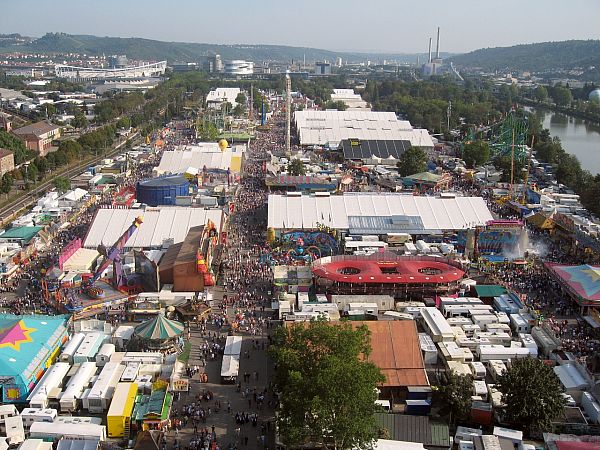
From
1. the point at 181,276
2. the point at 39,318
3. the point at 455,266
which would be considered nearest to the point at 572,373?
the point at 455,266

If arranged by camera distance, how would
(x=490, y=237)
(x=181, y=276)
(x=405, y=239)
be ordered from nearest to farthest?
(x=181, y=276), (x=490, y=237), (x=405, y=239)

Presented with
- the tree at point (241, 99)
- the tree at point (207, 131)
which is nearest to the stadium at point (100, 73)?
the tree at point (241, 99)

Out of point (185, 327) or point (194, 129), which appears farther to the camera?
point (194, 129)

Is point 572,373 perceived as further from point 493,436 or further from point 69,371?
point 69,371

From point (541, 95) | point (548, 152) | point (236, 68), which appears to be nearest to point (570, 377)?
point (548, 152)

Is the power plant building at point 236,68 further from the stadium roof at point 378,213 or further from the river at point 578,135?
the stadium roof at point 378,213

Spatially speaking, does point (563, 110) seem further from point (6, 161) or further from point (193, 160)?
point (6, 161)
